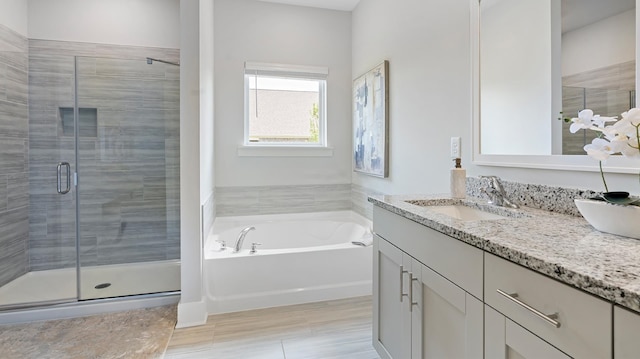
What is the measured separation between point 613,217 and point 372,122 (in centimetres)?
218

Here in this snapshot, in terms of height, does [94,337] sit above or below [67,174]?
below

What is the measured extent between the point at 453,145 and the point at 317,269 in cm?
133

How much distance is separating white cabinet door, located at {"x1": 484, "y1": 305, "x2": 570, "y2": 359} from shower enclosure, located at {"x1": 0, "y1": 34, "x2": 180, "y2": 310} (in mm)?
2372

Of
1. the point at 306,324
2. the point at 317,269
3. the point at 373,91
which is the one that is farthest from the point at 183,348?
the point at 373,91

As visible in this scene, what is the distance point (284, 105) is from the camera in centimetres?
339

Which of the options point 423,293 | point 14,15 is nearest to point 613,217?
point 423,293

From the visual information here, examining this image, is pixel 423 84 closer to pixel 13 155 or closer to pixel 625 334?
pixel 625 334

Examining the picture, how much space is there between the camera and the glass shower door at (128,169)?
2.79 m

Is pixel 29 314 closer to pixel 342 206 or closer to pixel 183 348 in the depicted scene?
pixel 183 348

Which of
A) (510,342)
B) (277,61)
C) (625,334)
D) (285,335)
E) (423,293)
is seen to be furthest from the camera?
(277,61)

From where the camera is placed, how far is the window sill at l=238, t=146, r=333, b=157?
128 inches

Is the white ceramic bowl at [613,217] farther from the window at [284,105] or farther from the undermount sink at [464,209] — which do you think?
the window at [284,105]

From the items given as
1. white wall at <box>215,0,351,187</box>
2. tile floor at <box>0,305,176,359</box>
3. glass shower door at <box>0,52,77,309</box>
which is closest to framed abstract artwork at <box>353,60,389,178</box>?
white wall at <box>215,0,351,187</box>

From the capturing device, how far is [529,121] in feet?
4.51
